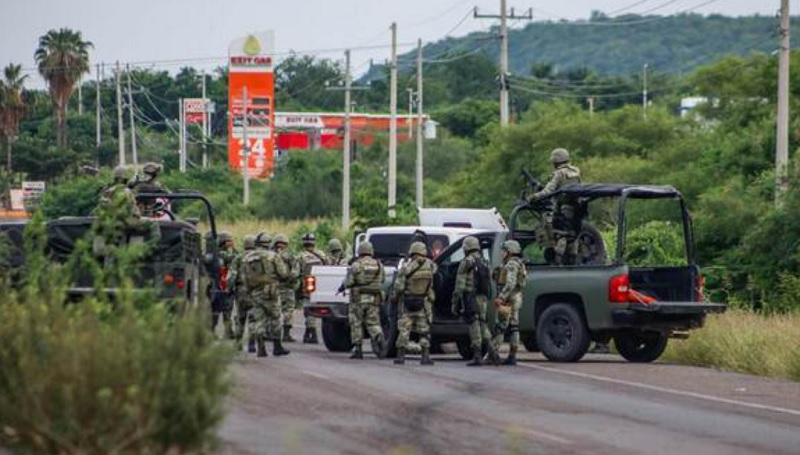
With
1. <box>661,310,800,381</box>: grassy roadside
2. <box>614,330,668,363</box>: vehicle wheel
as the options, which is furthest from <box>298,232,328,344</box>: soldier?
<box>661,310,800,381</box>: grassy roadside

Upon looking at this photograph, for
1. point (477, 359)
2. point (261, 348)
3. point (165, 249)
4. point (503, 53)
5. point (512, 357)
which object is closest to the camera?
point (165, 249)

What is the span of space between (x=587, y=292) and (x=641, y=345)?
77.1 inches

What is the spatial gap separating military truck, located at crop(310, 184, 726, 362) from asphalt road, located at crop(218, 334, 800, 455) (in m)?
0.63

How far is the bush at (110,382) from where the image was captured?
11789mm

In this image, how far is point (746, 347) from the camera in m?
26.8

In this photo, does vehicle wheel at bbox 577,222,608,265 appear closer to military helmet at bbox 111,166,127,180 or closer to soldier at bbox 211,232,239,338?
soldier at bbox 211,232,239,338

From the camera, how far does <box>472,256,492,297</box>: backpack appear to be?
86.0 ft

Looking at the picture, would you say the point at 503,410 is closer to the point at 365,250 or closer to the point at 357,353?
the point at 365,250

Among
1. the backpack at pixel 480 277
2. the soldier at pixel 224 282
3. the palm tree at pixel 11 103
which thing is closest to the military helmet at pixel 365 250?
the backpack at pixel 480 277

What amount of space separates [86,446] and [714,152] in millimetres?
42792

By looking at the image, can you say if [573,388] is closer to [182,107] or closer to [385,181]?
[385,181]

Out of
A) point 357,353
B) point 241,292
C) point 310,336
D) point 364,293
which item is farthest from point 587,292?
point 310,336

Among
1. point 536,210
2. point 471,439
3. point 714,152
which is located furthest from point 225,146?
point 471,439

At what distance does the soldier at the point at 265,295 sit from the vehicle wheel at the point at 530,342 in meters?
3.55
